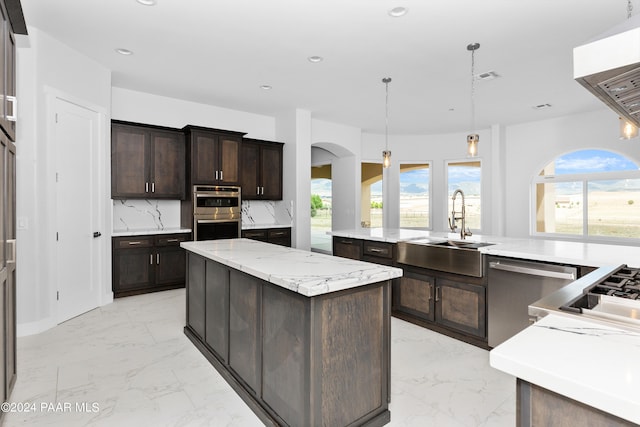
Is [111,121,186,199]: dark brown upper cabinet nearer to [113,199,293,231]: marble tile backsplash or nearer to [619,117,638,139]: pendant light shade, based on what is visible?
[113,199,293,231]: marble tile backsplash

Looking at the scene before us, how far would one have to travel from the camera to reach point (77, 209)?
3.79 m

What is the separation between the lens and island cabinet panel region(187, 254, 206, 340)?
285 centimetres

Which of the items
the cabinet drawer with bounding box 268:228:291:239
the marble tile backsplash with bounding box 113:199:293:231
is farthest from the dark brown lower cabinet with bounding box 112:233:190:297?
the cabinet drawer with bounding box 268:228:291:239

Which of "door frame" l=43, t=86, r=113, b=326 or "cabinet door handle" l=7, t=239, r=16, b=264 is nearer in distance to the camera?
"cabinet door handle" l=7, t=239, r=16, b=264

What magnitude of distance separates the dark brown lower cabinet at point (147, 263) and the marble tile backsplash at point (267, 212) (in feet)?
4.76

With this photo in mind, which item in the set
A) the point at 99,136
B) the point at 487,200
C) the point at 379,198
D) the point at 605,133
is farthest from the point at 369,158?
the point at 99,136

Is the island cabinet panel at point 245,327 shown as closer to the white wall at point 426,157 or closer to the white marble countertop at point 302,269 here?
the white marble countertop at point 302,269

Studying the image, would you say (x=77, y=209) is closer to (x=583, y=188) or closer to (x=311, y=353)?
(x=311, y=353)

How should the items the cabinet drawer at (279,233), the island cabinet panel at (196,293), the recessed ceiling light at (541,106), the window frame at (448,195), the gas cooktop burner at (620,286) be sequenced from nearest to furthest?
the gas cooktop burner at (620,286), the island cabinet panel at (196,293), the recessed ceiling light at (541,106), the cabinet drawer at (279,233), the window frame at (448,195)

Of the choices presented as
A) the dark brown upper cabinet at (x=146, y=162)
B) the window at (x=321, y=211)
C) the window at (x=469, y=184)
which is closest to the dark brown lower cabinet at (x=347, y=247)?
the dark brown upper cabinet at (x=146, y=162)

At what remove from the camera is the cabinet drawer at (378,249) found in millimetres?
3652

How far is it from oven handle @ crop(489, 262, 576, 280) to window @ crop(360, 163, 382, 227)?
5.36 m

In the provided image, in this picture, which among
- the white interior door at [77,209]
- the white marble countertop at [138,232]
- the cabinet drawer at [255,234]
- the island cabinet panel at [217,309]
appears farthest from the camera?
the cabinet drawer at [255,234]

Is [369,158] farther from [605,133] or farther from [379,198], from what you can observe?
[605,133]
